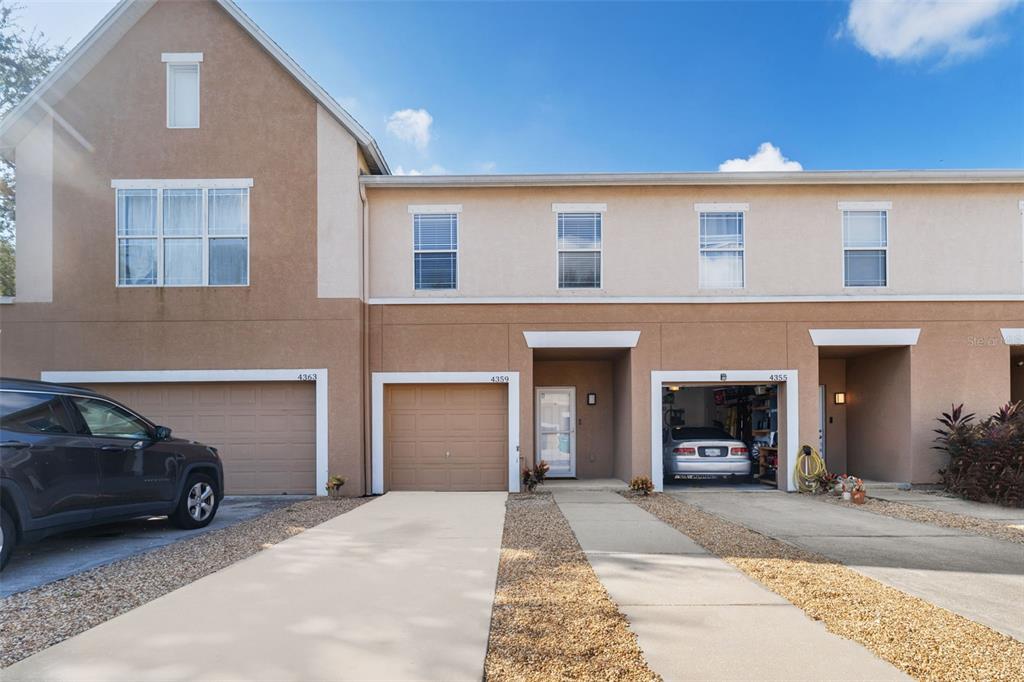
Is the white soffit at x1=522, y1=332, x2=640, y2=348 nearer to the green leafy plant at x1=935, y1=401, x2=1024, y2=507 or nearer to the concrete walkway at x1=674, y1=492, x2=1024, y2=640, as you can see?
the concrete walkway at x1=674, y1=492, x2=1024, y2=640

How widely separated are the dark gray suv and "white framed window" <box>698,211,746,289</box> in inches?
368

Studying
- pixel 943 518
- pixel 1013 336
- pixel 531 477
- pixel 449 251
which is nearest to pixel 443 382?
pixel 531 477

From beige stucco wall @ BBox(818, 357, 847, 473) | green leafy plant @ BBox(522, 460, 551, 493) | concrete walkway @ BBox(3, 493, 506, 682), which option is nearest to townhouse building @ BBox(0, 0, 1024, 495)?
green leafy plant @ BBox(522, 460, 551, 493)

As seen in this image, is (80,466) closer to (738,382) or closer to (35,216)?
(35,216)

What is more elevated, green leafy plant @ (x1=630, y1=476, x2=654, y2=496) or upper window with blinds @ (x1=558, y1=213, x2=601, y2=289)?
upper window with blinds @ (x1=558, y1=213, x2=601, y2=289)

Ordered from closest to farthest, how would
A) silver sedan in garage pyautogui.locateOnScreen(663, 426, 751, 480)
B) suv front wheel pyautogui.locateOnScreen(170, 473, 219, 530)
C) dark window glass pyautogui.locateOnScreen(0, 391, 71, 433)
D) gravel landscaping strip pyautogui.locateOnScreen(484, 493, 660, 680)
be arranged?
gravel landscaping strip pyautogui.locateOnScreen(484, 493, 660, 680) → dark window glass pyautogui.locateOnScreen(0, 391, 71, 433) → suv front wheel pyautogui.locateOnScreen(170, 473, 219, 530) → silver sedan in garage pyautogui.locateOnScreen(663, 426, 751, 480)

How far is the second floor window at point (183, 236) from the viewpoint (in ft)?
37.1

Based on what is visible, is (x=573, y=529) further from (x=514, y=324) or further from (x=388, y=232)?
(x=388, y=232)

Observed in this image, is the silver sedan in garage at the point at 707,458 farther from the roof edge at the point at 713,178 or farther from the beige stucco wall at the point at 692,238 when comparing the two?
the roof edge at the point at 713,178

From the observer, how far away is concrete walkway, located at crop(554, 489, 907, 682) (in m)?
3.62

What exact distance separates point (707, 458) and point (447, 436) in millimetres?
5270

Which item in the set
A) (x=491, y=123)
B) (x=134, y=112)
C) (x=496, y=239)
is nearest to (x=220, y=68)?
(x=134, y=112)

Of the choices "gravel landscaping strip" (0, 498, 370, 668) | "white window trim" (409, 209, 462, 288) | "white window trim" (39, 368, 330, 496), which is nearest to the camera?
"gravel landscaping strip" (0, 498, 370, 668)

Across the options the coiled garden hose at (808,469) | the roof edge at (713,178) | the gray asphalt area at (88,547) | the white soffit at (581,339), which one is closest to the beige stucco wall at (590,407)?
the white soffit at (581,339)
